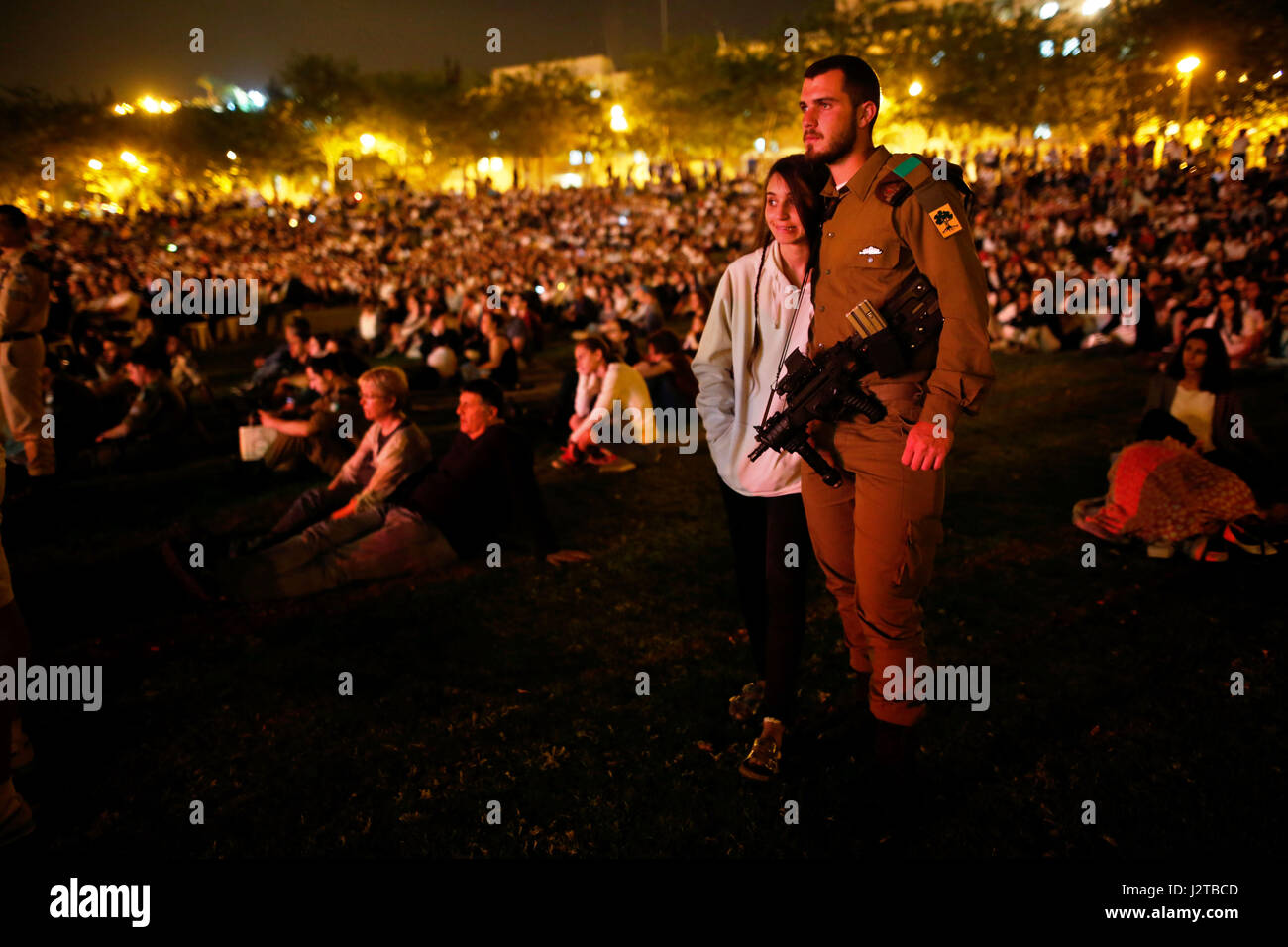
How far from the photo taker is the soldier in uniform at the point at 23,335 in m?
6.23

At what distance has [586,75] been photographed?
269ft

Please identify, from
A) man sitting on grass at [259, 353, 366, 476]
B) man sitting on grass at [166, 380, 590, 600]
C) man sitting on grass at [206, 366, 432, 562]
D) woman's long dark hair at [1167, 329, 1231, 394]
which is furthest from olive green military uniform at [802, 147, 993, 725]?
man sitting on grass at [259, 353, 366, 476]

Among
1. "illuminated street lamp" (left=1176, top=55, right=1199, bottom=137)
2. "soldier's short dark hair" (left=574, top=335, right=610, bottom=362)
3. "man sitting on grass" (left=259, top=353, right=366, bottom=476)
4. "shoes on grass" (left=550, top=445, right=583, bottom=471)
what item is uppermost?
"illuminated street lamp" (left=1176, top=55, right=1199, bottom=137)

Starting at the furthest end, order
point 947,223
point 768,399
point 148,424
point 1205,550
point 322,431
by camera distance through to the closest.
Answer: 1. point 148,424
2. point 322,431
3. point 1205,550
4. point 768,399
5. point 947,223

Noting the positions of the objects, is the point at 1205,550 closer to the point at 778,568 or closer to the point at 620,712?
the point at 778,568

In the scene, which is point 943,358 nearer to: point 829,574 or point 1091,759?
point 829,574

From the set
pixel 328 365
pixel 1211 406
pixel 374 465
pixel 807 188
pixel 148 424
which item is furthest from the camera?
pixel 148 424

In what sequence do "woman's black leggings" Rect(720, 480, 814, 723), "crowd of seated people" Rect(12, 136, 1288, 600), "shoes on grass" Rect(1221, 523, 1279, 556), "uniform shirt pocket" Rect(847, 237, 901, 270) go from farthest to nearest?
"crowd of seated people" Rect(12, 136, 1288, 600), "shoes on grass" Rect(1221, 523, 1279, 556), "woman's black leggings" Rect(720, 480, 814, 723), "uniform shirt pocket" Rect(847, 237, 901, 270)

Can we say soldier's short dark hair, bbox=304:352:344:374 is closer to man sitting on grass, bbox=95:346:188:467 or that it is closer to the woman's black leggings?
man sitting on grass, bbox=95:346:188:467

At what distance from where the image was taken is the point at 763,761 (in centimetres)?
302

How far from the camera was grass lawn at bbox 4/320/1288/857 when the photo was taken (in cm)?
282

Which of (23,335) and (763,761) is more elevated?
(23,335)

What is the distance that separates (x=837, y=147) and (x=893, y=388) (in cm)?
77

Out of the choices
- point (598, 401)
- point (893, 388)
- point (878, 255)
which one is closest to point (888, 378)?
point (893, 388)
